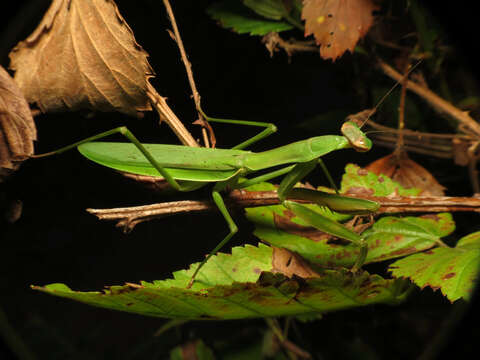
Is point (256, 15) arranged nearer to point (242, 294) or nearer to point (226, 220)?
point (226, 220)

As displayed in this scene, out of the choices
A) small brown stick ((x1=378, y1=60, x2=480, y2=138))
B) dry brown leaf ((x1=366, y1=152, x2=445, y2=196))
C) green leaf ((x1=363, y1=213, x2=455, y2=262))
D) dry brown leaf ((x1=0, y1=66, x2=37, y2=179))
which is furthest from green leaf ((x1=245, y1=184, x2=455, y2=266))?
dry brown leaf ((x1=0, y1=66, x2=37, y2=179))

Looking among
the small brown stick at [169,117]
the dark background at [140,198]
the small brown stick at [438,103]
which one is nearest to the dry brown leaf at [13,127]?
the dark background at [140,198]

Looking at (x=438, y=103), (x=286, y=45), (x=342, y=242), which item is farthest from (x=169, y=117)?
(x=438, y=103)

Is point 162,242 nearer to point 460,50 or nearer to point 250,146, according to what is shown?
point 250,146

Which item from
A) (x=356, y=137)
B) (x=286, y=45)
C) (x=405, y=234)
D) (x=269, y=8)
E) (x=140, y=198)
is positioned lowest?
(x=405, y=234)

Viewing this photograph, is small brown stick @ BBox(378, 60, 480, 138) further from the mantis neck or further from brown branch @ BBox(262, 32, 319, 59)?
the mantis neck

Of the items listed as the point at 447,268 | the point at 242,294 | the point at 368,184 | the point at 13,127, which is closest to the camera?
the point at 242,294

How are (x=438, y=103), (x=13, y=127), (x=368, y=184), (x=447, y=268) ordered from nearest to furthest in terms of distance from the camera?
(x=447, y=268), (x=13, y=127), (x=368, y=184), (x=438, y=103)
